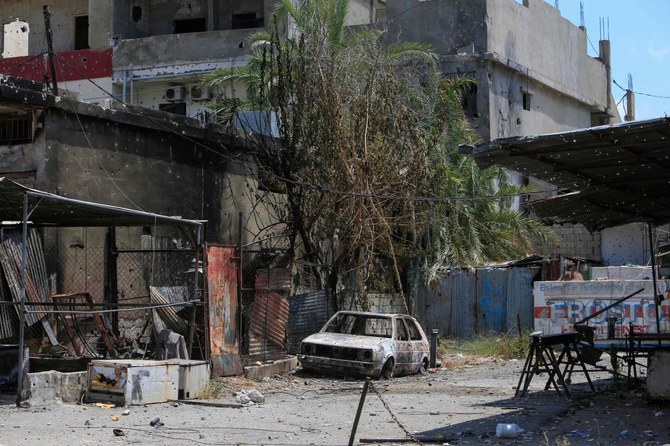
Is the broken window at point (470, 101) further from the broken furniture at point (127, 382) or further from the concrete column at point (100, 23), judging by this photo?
the broken furniture at point (127, 382)

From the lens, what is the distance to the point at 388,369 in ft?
62.7

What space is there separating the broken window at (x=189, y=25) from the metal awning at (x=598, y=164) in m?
27.2

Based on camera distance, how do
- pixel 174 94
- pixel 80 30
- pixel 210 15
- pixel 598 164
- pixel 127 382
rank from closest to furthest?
pixel 598 164 < pixel 127 382 < pixel 174 94 < pixel 210 15 < pixel 80 30

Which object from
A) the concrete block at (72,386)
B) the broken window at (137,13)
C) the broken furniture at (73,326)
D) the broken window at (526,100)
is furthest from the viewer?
the broken window at (137,13)

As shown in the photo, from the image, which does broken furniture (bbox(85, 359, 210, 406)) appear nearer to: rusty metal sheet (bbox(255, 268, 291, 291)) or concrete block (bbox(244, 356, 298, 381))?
concrete block (bbox(244, 356, 298, 381))

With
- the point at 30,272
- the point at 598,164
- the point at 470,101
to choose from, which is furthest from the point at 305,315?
the point at 470,101

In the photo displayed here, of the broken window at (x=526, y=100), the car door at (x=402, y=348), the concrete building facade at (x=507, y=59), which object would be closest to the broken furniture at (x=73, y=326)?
the car door at (x=402, y=348)

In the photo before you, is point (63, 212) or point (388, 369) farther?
point (388, 369)

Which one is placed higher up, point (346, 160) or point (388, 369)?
point (346, 160)

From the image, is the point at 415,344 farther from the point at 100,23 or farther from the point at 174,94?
the point at 100,23

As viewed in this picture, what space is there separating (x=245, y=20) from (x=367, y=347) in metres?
24.7

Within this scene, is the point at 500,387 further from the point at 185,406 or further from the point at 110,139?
the point at 110,139

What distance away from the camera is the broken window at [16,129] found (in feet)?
61.4

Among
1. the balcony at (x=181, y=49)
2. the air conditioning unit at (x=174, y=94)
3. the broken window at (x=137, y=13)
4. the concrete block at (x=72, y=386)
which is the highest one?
the broken window at (x=137, y=13)
